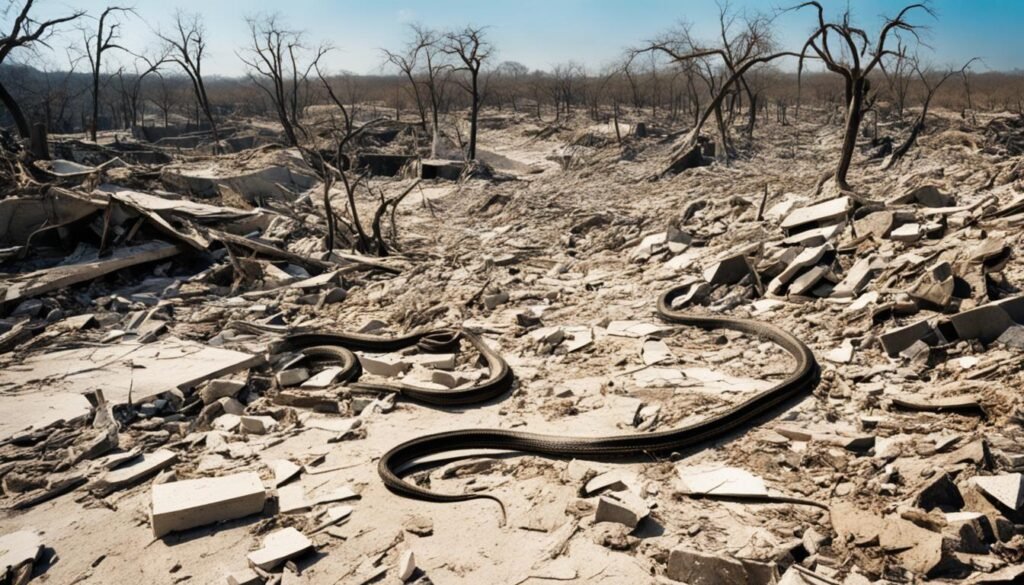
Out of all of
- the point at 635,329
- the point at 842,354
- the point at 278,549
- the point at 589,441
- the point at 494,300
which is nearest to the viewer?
the point at 278,549

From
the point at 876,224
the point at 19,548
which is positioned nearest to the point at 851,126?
the point at 876,224

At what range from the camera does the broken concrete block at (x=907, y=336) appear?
559 cm

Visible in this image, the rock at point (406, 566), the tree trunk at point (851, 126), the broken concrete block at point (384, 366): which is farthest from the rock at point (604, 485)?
the tree trunk at point (851, 126)

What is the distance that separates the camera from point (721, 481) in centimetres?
413

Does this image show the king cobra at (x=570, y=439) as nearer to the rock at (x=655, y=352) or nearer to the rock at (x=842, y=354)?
the rock at (x=842, y=354)

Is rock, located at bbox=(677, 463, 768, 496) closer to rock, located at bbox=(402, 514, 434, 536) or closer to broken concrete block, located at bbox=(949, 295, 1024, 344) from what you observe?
rock, located at bbox=(402, 514, 434, 536)

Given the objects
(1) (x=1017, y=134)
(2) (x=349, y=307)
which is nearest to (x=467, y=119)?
(1) (x=1017, y=134)

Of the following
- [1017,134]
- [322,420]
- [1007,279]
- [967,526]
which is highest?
[1017,134]

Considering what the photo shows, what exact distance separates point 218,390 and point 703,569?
4.29 metres

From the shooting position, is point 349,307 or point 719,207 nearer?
point 349,307

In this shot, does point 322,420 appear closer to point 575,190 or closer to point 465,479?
point 465,479

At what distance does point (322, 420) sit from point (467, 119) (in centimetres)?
3123

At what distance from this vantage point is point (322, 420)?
5.61m

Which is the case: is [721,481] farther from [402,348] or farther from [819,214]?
[819,214]
